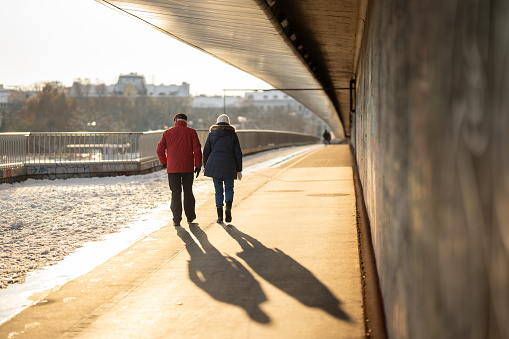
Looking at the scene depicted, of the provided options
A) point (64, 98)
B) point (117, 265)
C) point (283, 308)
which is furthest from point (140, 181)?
point (64, 98)

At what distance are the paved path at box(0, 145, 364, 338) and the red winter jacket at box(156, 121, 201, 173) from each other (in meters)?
0.86

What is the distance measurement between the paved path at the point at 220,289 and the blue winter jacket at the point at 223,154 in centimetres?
75

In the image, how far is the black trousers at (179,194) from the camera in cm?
1004

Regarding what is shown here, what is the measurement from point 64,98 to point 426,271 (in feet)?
447

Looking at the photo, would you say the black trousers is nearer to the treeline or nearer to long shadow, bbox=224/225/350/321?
long shadow, bbox=224/225/350/321

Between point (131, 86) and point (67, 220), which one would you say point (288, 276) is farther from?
point (131, 86)

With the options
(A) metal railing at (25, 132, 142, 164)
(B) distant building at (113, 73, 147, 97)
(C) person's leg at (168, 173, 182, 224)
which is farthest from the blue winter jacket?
(B) distant building at (113, 73, 147, 97)

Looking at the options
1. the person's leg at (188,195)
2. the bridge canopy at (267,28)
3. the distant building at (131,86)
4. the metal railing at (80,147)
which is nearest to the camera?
the person's leg at (188,195)

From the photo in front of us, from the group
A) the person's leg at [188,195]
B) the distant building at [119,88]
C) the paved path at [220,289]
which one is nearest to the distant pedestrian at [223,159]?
the person's leg at [188,195]

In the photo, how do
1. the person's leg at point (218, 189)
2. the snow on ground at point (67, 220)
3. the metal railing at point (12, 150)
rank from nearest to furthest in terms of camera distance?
the snow on ground at point (67, 220) → the person's leg at point (218, 189) → the metal railing at point (12, 150)

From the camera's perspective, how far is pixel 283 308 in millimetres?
5254

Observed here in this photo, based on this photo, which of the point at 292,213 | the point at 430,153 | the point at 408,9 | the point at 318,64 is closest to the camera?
the point at 430,153

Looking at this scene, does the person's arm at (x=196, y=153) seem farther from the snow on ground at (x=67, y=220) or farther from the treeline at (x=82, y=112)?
the treeline at (x=82, y=112)

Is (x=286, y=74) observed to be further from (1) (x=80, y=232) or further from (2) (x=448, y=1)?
(2) (x=448, y=1)
